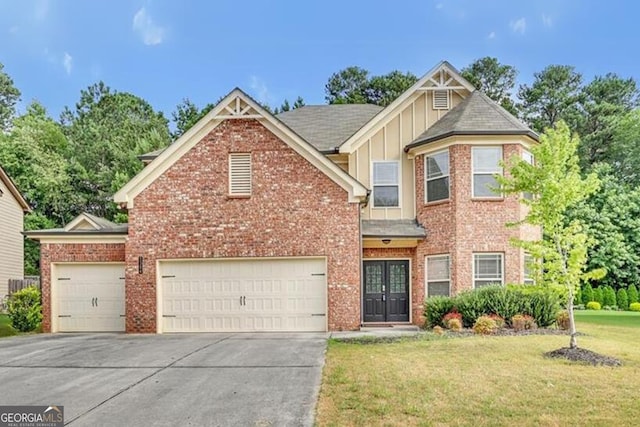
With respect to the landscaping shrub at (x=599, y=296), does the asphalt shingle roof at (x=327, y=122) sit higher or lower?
higher

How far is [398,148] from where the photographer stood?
17484mm

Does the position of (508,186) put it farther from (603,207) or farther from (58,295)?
(603,207)

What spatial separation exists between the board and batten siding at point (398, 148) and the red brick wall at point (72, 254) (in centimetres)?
785

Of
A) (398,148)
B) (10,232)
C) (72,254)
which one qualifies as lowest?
(72,254)

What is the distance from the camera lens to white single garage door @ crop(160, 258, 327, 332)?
15.0 m

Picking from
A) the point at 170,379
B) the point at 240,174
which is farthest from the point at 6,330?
the point at 170,379

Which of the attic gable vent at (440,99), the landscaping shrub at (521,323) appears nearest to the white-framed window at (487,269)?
the landscaping shrub at (521,323)

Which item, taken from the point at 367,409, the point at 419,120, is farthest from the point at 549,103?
the point at 367,409

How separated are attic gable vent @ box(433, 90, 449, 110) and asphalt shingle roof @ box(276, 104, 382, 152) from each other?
3.08 m

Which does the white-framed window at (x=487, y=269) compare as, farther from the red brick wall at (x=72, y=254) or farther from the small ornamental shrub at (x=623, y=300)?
the small ornamental shrub at (x=623, y=300)

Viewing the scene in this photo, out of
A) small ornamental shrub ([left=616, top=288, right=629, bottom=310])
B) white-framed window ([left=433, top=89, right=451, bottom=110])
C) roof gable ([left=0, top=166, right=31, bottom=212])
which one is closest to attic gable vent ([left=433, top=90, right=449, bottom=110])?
white-framed window ([left=433, top=89, right=451, bottom=110])

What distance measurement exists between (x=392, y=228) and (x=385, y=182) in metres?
1.70

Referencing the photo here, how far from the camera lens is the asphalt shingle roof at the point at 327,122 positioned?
1895 cm

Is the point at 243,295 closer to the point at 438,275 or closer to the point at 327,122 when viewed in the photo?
the point at 438,275
